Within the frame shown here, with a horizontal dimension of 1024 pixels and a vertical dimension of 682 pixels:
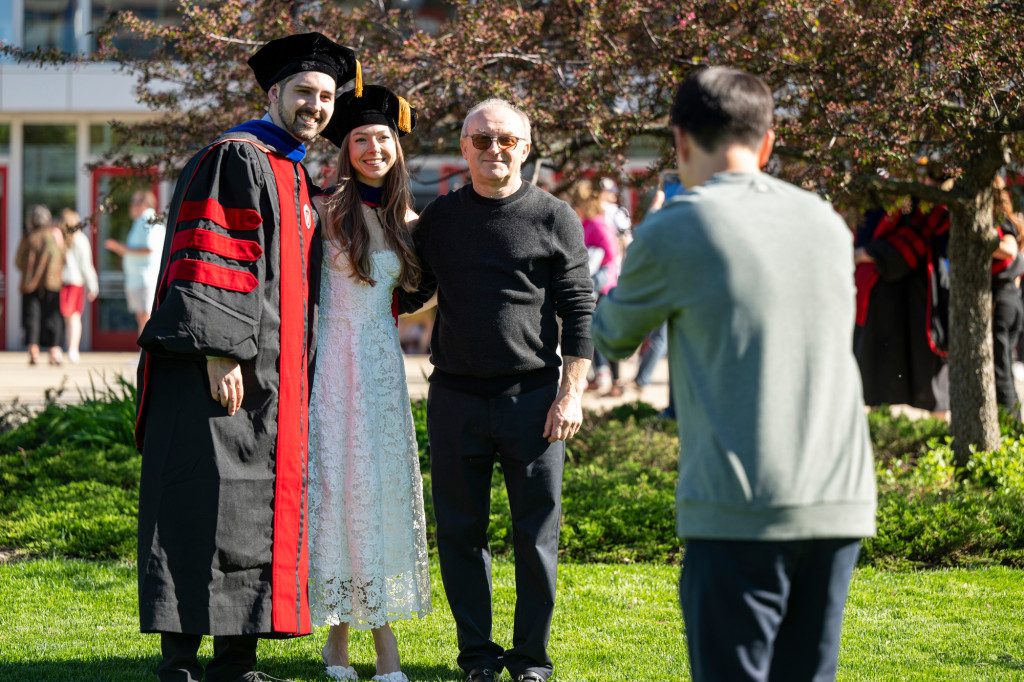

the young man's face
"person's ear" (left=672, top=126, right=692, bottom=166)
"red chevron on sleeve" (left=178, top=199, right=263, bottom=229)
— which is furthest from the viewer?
the young man's face

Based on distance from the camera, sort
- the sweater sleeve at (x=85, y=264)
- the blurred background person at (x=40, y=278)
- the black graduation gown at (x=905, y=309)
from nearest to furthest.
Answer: the black graduation gown at (x=905, y=309) → the blurred background person at (x=40, y=278) → the sweater sleeve at (x=85, y=264)

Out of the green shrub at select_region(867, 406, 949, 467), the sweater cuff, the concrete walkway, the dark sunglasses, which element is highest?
the dark sunglasses

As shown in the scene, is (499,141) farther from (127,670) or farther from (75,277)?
(75,277)

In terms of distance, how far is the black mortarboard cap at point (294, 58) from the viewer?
3748 millimetres

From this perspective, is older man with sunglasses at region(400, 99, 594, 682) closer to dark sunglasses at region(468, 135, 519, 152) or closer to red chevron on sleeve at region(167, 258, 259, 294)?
dark sunglasses at region(468, 135, 519, 152)

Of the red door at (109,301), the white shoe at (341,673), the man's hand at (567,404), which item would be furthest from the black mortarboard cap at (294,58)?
the red door at (109,301)

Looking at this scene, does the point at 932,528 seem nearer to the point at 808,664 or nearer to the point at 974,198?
the point at 974,198

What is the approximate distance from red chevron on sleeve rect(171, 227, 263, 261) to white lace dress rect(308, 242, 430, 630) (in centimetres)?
40

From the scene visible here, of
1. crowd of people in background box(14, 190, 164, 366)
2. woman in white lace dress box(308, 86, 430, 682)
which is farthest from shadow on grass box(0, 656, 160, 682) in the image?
crowd of people in background box(14, 190, 164, 366)

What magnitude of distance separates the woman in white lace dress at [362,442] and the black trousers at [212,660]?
0.86 ft

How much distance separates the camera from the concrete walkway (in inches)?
393

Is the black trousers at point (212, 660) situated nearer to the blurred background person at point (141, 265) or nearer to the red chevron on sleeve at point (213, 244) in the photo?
the red chevron on sleeve at point (213, 244)

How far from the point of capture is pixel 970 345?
21.9ft

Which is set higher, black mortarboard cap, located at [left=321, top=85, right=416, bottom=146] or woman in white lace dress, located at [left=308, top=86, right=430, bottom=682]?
black mortarboard cap, located at [left=321, top=85, right=416, bottom=146]
